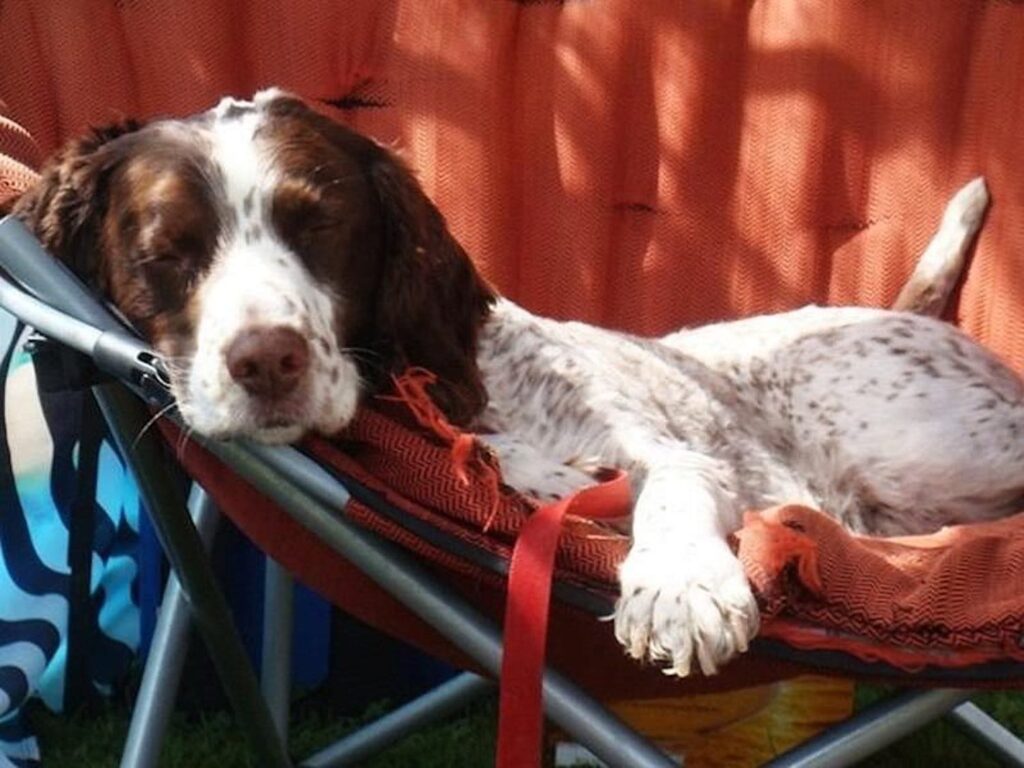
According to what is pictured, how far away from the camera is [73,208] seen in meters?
2.28

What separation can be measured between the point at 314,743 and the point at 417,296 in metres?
1.17

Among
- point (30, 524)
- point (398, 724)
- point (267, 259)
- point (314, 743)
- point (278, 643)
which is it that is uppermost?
point (267, 259)

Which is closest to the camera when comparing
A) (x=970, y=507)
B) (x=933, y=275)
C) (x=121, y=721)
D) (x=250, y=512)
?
(x=250, y=512)

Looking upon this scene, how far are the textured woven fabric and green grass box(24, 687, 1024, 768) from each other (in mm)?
704

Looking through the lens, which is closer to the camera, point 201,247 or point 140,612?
point 201,247

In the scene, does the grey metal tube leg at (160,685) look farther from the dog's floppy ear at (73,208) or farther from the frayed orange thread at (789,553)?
the frayed orange thread at (789,553)

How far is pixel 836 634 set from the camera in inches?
69.1

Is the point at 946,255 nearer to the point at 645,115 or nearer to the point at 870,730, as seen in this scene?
the point at 645,115

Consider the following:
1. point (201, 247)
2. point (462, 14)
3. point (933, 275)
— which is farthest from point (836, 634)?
point (462, 14)

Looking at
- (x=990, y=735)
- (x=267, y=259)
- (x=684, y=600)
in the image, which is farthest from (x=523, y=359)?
(x=990, y=735)

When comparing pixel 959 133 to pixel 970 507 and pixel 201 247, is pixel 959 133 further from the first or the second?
pixel 201 247

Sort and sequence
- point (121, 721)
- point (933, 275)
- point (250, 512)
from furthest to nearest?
point (121, 721) < point (933, 275) < point (250, 512)

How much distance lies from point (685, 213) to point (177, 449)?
4.25ft

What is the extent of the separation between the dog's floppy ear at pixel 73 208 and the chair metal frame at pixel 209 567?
0.22 metres
